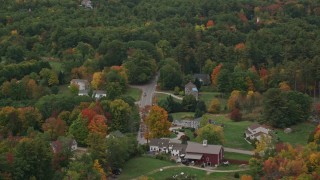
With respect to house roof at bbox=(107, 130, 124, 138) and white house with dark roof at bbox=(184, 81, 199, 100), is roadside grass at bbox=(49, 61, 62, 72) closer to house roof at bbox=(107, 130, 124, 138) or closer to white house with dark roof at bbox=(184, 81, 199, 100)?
white house with dark roof at bbox=(184, 81, 199, 100)

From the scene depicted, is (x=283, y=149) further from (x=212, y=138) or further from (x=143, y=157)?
(x=143, y=157)

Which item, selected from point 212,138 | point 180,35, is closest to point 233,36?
point 180,35

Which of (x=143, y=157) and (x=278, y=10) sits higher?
(x=278, y=10)

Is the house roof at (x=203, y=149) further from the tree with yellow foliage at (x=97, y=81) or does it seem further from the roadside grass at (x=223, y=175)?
the tree with yellow foliage at (x=97, y=81)

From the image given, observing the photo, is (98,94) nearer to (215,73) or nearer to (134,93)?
(134,93)

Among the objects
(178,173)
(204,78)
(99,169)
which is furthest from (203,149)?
(204,78)

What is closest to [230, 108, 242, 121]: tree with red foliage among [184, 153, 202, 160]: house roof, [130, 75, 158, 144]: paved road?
[130, 75, 158, 144]: paved road

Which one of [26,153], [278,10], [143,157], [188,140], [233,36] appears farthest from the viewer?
[278,10]
